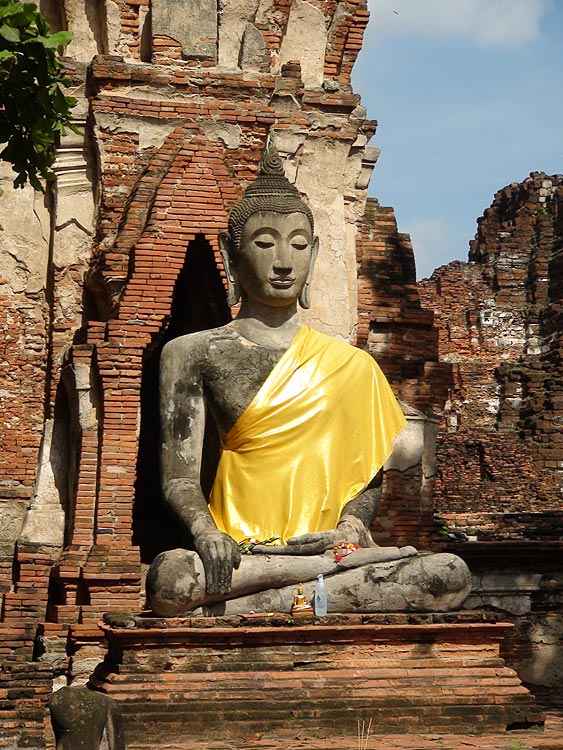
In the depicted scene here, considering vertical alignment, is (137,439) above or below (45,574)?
above

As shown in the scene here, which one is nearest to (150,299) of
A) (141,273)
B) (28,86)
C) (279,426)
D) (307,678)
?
(141,273)

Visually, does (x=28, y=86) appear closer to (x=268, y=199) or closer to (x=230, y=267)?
(x=268, y=199)

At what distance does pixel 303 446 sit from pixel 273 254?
4.43ft

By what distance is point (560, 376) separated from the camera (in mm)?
30125

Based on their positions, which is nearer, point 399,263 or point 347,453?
point 347,453

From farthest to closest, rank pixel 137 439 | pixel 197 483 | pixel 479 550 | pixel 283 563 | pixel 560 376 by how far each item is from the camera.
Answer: pixel 560 376 < pixel 479 550 < pixel 137 439 < pixel 197 483 < pixel 283 563

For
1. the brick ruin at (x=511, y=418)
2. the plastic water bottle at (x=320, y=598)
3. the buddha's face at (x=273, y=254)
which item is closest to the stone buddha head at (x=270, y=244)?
the buddha's face at (x=273, y=254)

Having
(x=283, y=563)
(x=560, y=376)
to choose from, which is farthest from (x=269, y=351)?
(x=560, y=376)

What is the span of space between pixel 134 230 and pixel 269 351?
7.76 ft

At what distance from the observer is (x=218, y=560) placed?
887 centimetres

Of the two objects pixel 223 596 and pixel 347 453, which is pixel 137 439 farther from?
pixel 223 596

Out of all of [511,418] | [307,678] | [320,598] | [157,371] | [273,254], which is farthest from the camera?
[511,418]

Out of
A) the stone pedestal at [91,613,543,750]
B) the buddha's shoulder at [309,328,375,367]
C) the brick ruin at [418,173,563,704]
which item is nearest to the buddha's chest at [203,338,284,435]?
the buddha's shoulder at [309,328,375,367]

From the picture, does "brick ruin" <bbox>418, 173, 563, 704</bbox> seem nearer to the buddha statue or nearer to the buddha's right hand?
the buddha statue
